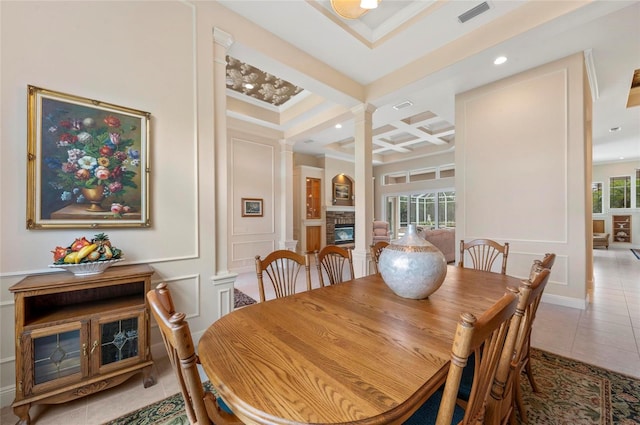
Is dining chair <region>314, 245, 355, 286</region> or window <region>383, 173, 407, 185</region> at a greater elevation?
window <region>383, 173, 407, 185</region>

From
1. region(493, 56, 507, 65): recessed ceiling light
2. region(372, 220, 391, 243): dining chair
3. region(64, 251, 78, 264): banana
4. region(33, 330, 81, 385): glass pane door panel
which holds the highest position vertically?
region(493, 56, 507, 65): recessed ceiling light

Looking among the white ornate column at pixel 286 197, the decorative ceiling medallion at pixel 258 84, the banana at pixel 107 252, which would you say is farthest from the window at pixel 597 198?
the banana at pixel 107 252

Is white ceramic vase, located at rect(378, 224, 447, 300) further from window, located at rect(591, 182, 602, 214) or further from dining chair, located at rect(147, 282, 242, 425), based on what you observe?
window, located at rect(591, 182, 602, 214)

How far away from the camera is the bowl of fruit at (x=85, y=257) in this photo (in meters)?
1.53

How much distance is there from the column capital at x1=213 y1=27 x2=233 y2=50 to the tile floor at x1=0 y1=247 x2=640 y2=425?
2820mm

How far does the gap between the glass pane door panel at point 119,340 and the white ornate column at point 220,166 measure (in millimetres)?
700

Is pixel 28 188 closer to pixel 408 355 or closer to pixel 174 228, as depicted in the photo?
pixel 174 228

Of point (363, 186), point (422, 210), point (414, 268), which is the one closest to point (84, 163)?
point (414, 268)

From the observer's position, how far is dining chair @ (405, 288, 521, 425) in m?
0.56

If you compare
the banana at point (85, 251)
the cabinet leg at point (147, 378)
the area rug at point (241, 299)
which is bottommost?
the area rug at point (241, 299)

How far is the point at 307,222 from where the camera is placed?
6.92m

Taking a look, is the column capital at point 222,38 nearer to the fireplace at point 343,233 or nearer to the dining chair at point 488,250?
the dining chair at point 488,250

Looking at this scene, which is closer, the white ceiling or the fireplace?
the white ceiling

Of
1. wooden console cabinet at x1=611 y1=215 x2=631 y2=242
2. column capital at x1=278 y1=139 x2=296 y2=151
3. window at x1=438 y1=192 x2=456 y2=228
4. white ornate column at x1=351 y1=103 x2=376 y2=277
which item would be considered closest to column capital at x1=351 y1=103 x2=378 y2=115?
white ornate column at x1=351 y1=103 x2=376 y2=277
